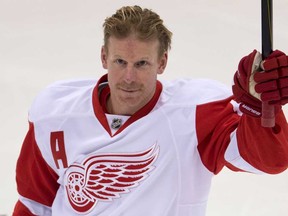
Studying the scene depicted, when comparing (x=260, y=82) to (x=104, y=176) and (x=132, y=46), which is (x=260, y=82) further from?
(x=104, y=176)

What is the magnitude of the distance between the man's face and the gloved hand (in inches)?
15.6

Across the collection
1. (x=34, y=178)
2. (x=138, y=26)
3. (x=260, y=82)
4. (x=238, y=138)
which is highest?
(x=138, y=26)

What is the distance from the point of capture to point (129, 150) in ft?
7.52

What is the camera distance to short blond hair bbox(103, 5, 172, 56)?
222 centimetres

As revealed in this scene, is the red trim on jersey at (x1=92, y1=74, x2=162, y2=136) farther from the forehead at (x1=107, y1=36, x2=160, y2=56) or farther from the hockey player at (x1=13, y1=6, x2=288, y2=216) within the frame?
the forehead at (x1=107, y1=36, x2=160, y2=56)

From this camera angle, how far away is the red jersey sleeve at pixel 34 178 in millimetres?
2490

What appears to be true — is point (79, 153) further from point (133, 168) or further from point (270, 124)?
point (270, 124)

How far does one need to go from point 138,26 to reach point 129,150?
0.39 meters

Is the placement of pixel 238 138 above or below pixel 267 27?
below

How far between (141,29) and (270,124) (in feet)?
1.89

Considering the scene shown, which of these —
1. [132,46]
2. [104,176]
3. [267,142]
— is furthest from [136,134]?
[267,142]

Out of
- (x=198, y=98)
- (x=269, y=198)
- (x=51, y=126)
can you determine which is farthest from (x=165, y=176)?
(x=269, y=198)

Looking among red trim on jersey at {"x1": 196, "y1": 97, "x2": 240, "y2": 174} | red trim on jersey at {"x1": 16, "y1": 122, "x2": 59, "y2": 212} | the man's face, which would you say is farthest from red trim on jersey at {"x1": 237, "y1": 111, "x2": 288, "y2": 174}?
red trim on jersey at {"x1": 16, "y1": 122, "x2": 59, "y2": 212}

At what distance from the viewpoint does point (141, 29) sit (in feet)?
7.29
